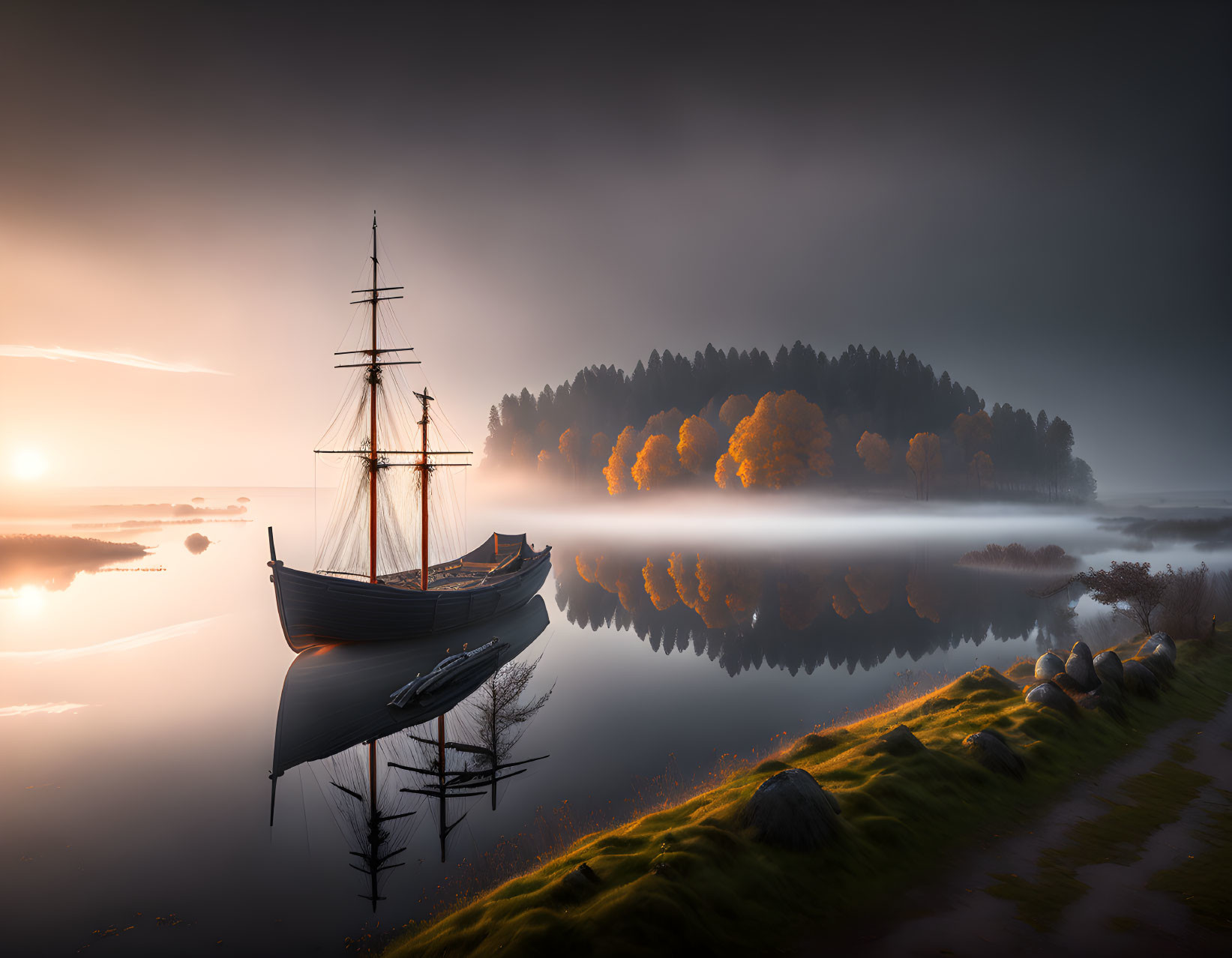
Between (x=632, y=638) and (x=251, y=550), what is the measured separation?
45.2 m

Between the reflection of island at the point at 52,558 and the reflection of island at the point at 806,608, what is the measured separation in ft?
114

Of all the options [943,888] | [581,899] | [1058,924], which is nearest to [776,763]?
[943,888]

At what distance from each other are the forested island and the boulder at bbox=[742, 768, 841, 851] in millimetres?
66010

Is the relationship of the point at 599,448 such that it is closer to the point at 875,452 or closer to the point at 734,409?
the point at 734,409

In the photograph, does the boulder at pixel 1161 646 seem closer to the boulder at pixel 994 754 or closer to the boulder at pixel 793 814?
the boulder at pixel 994 754

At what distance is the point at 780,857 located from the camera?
23.2 ft

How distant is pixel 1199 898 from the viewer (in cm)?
653

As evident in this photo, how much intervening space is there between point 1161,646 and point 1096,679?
15.6 feet

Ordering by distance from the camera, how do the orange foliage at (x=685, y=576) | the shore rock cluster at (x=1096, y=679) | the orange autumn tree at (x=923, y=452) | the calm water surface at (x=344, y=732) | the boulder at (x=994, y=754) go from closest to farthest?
the calm water surface at (x=344, y=732)
the boulder at (x=994, y=754)
the shore rock cluster at (x=1096, y=679)
the orange foliage at (x=685, y=576)
the orange autumn tree at (x=923, y=452)

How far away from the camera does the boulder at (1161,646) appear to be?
15523 millimetres

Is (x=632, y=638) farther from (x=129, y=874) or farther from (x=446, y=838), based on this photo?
(x=129, y=874)

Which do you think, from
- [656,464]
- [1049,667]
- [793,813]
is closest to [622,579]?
[1049,667]

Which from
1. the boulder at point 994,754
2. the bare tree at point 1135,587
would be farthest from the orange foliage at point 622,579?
the boulder at point 994,754

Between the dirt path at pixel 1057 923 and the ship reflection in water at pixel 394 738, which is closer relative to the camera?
the dirt path at pixel 1057 923
